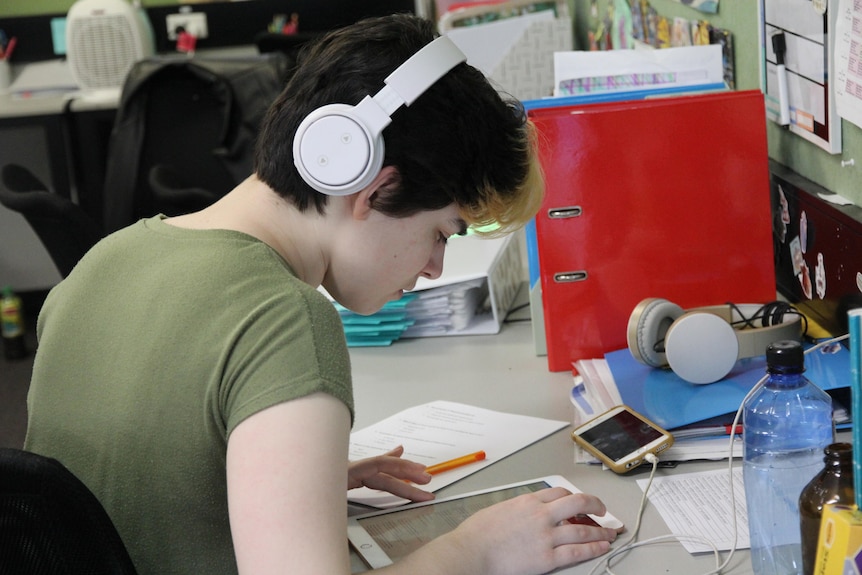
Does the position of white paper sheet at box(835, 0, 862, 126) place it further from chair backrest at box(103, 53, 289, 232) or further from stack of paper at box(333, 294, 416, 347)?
chair backrest at box(103, 53, 289, 232)

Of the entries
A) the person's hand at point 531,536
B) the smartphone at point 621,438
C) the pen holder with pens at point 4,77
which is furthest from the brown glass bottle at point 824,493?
the pen holder with pens at point 4,77

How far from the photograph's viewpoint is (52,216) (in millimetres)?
2107

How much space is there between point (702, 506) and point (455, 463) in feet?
0.97

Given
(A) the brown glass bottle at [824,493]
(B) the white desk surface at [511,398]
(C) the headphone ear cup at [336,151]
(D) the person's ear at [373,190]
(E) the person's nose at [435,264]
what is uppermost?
(C) the headphone ear cup at [336,151]

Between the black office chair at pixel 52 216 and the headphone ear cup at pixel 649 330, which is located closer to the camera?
the headphone ear cup at pixel 649 330

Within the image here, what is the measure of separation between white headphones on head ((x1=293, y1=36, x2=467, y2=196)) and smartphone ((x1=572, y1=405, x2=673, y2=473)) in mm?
418

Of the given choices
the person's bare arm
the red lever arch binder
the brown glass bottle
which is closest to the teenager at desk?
the person's bare arm

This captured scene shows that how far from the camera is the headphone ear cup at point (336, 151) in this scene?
90 centimetres

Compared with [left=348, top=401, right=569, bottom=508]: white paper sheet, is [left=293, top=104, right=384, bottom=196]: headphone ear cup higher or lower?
higher

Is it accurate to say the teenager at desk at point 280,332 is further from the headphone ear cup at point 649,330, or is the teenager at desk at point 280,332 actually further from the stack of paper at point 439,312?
the stack of paper at point 439,312

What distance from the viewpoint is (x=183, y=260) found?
90cm

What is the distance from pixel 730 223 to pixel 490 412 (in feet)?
1.40

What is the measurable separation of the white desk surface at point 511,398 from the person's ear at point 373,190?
34 cm

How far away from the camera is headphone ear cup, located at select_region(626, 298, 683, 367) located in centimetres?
128
